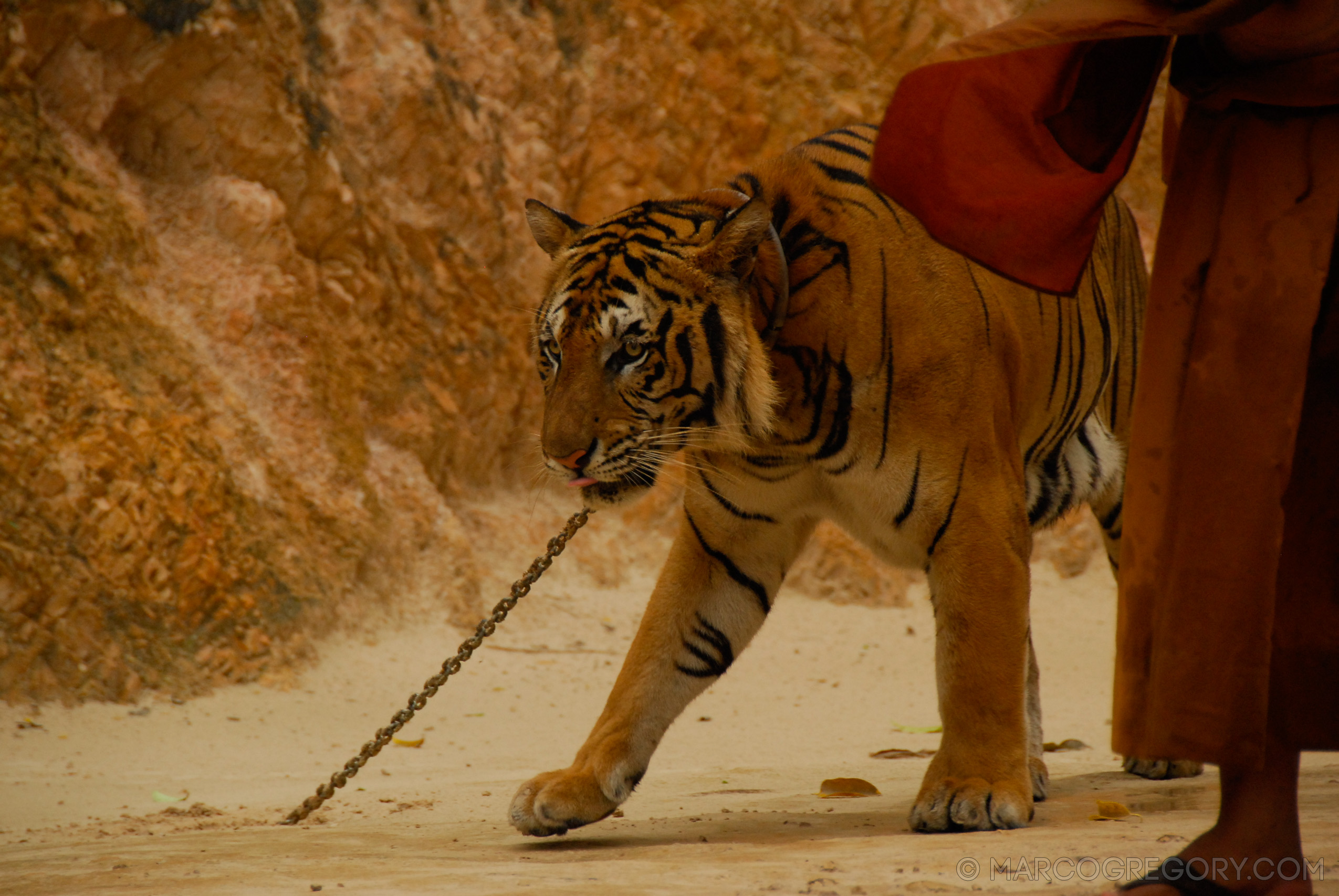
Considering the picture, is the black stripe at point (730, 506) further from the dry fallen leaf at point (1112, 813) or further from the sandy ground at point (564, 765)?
the dry fallen leaf at point (1112, 813)

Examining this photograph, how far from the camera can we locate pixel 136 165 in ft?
19.4

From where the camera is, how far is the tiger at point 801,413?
272cm

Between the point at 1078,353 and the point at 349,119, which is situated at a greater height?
the point at 349,119

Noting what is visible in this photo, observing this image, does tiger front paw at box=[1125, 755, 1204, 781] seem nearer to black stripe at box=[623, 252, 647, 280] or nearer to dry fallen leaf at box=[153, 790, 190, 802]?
black stripe at box=[623, 252, 647, 280]

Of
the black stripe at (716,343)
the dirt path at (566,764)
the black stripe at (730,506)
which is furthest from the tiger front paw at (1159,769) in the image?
the black stripe at (716,343)

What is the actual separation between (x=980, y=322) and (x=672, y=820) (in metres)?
1.35

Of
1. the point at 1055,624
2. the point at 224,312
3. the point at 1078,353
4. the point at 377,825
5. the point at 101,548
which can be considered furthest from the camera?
the point at 1055,624

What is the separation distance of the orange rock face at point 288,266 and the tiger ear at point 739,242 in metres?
3.12

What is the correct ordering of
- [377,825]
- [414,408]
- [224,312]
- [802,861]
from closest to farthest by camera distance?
[802,861] → [377,825] → [224,312] → [414,408]

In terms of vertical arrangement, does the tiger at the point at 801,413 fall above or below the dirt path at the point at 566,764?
above

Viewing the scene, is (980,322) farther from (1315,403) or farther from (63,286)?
(63,286)

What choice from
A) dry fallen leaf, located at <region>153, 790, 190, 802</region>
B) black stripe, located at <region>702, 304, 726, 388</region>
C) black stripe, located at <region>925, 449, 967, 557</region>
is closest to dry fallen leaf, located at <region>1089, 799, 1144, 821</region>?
black stripe, located at <region>925, 449, 967, 557</region>

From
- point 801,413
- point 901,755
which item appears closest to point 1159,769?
point 901,755

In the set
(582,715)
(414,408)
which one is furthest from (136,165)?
(582,715)
